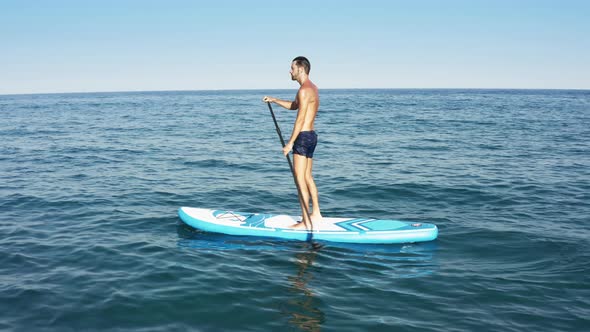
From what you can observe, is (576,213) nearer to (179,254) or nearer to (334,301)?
(334,301)

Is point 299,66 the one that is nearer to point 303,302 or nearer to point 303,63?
point 303,63

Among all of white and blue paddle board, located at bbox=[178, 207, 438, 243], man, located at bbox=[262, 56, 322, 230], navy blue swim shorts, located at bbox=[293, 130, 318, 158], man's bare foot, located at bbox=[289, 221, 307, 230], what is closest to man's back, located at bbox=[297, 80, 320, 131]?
man, located at bbox=[262, 56, 322, 230]

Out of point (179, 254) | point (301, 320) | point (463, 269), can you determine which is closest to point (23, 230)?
point (179, 254)

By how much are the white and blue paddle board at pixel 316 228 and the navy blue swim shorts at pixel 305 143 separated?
1371 millimetres

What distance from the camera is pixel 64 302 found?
530 cm

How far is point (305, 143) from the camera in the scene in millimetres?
7230

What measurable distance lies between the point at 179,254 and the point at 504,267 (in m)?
4.91

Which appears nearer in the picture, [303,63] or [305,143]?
[303,63]

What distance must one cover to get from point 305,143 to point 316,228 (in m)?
1.54

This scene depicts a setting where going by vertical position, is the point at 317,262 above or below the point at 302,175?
below

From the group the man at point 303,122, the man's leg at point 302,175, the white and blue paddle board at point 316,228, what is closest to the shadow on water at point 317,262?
the white and blue paddle board at point 316,228

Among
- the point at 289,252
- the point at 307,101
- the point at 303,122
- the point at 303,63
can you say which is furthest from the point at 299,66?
the point at 289,252

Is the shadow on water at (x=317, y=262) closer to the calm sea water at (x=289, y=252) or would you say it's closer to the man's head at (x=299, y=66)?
the calm sea water at (x=289, y=252)

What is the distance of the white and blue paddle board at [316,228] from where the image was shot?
7.54m
